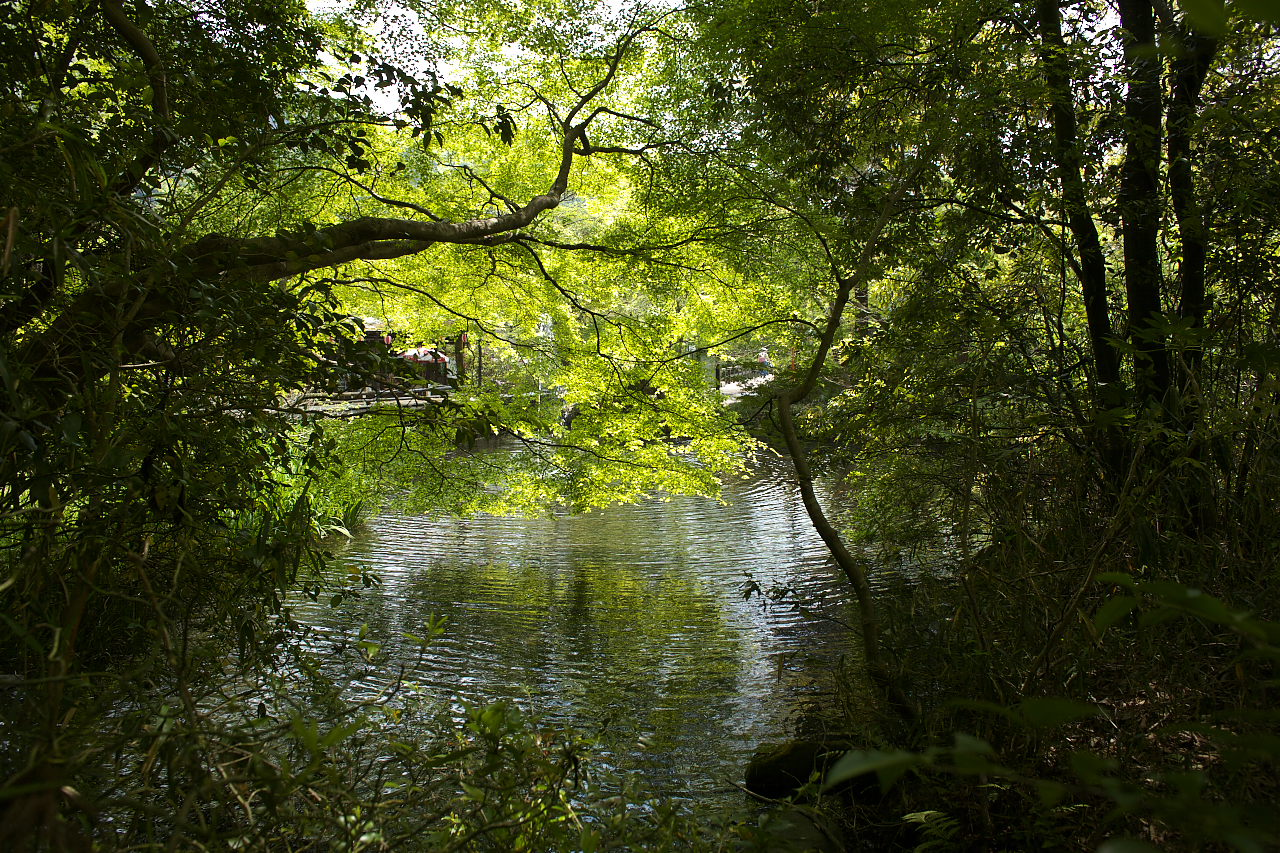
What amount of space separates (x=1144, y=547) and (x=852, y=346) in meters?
2.78

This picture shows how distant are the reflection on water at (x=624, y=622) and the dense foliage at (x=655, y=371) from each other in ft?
2.80

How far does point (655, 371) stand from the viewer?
8.52 metres

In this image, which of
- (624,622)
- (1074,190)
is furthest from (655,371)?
(1074,190)

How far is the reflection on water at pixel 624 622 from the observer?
573cm

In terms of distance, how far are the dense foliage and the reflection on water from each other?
0.85 meters

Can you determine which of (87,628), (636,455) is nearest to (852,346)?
(636,455)

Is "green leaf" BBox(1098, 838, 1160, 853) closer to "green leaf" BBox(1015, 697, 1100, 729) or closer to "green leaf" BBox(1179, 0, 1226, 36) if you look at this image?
"green leaf" BBox(1015, 697, 1100, 729)

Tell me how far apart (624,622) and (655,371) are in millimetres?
2785

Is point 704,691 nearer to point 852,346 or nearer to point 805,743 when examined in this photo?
point 805,743

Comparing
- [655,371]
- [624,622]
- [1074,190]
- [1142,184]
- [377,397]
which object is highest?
[1142,184]

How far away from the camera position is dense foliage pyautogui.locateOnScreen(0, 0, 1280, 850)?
1.98m

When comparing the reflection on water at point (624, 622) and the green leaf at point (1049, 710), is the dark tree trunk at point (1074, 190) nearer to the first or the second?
the reflection on water at point (624, 622)

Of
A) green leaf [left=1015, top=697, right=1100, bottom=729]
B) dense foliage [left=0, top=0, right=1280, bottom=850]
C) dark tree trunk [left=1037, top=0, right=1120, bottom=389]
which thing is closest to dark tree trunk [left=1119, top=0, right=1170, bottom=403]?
dense foliage [left=0, top=0, right=1280, bottom=850]

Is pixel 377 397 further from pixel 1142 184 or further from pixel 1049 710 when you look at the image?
pixel 1049 710
